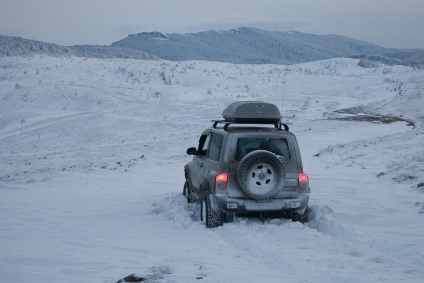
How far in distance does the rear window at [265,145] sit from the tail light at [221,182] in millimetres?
484

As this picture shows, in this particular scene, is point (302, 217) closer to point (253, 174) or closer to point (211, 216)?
point (253, 174)

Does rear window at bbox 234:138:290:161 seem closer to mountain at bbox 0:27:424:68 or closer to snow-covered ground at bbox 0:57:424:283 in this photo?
snow-covered ground at bbox 0:57:424:283

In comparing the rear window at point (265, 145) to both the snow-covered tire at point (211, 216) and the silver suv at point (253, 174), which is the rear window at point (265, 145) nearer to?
the silver suv at point (253, 174)

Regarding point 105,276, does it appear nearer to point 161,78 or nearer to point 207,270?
point 207,270

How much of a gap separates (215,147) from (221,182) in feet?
3.07

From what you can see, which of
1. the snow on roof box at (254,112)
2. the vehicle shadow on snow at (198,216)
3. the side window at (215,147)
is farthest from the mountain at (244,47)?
the snow on roof box at (254,112)

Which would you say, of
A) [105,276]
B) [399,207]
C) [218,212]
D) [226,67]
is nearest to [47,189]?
[218,212]

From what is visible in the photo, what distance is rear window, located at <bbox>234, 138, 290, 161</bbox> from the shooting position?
7715 mm

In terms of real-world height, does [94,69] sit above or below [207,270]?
above

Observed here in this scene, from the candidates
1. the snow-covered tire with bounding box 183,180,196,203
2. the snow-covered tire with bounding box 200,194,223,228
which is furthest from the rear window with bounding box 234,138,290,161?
the snow-covered tire with bounding box 183,180,196,203

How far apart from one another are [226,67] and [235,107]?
1928 inches

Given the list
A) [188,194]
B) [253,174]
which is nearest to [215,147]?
[253,174]

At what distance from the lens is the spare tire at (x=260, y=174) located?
724 cm

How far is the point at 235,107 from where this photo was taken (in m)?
8.27
